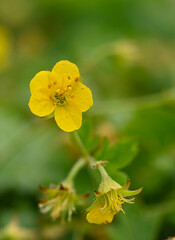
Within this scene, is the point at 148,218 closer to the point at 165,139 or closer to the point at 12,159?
the point at 165,139

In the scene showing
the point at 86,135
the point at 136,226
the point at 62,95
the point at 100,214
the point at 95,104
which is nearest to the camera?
the point at 100,214

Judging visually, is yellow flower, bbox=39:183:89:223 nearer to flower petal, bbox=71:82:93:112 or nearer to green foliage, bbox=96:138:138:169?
green foliage, bbox=96:138:138:169

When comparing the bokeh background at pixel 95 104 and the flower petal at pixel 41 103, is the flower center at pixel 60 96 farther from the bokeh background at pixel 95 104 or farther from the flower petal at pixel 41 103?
the bokeh background at pixel 95 104

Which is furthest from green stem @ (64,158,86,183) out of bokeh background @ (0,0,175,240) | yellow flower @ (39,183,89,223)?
bokeh background @ (0,0,175,240)

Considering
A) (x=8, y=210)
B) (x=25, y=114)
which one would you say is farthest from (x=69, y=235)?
(x=25, y=114)

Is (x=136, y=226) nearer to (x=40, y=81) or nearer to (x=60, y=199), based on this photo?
(x=60, y=199)

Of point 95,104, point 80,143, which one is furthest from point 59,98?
point 95,104

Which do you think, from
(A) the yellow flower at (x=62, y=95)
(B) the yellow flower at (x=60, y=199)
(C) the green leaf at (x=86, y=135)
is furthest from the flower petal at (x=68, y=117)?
(B) the yellow flower at (x=60, y=199)
